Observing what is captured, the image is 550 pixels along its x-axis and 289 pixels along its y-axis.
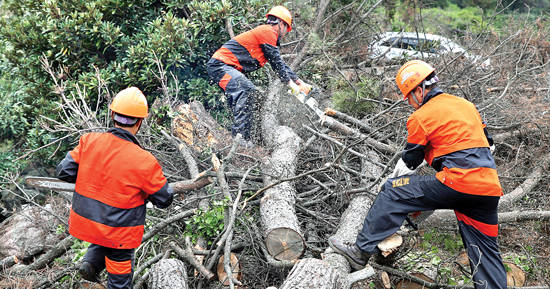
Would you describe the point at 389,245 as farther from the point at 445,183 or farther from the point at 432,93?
the point at 432,93

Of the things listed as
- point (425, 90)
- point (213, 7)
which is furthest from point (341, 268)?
point (213, 7)

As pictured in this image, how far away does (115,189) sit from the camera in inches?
105

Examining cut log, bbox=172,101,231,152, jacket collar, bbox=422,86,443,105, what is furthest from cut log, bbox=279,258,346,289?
cut log, bbox=172,101,231,152

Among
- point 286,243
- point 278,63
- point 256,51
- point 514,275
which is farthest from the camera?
point 256,51

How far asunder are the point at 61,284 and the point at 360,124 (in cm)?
363

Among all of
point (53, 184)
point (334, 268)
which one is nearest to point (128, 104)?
point (53, 184)

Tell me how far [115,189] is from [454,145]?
234cm

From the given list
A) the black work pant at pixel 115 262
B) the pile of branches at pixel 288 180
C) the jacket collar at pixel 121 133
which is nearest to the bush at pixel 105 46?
the pile of branches at pixel 288 180

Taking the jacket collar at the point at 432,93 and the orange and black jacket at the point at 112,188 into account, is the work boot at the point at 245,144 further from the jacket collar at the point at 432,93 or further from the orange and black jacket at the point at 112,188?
the jacket collar at the point at 432,93

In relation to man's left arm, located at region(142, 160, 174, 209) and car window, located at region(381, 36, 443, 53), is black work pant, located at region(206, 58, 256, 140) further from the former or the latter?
car window, located at region(381, 36, 443, 53)

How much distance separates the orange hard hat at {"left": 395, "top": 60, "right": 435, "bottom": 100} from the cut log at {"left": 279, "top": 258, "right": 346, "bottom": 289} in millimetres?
1459

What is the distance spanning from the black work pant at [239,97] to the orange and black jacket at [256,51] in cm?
19

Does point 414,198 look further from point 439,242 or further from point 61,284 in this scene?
point 61,284

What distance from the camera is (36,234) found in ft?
15.7
